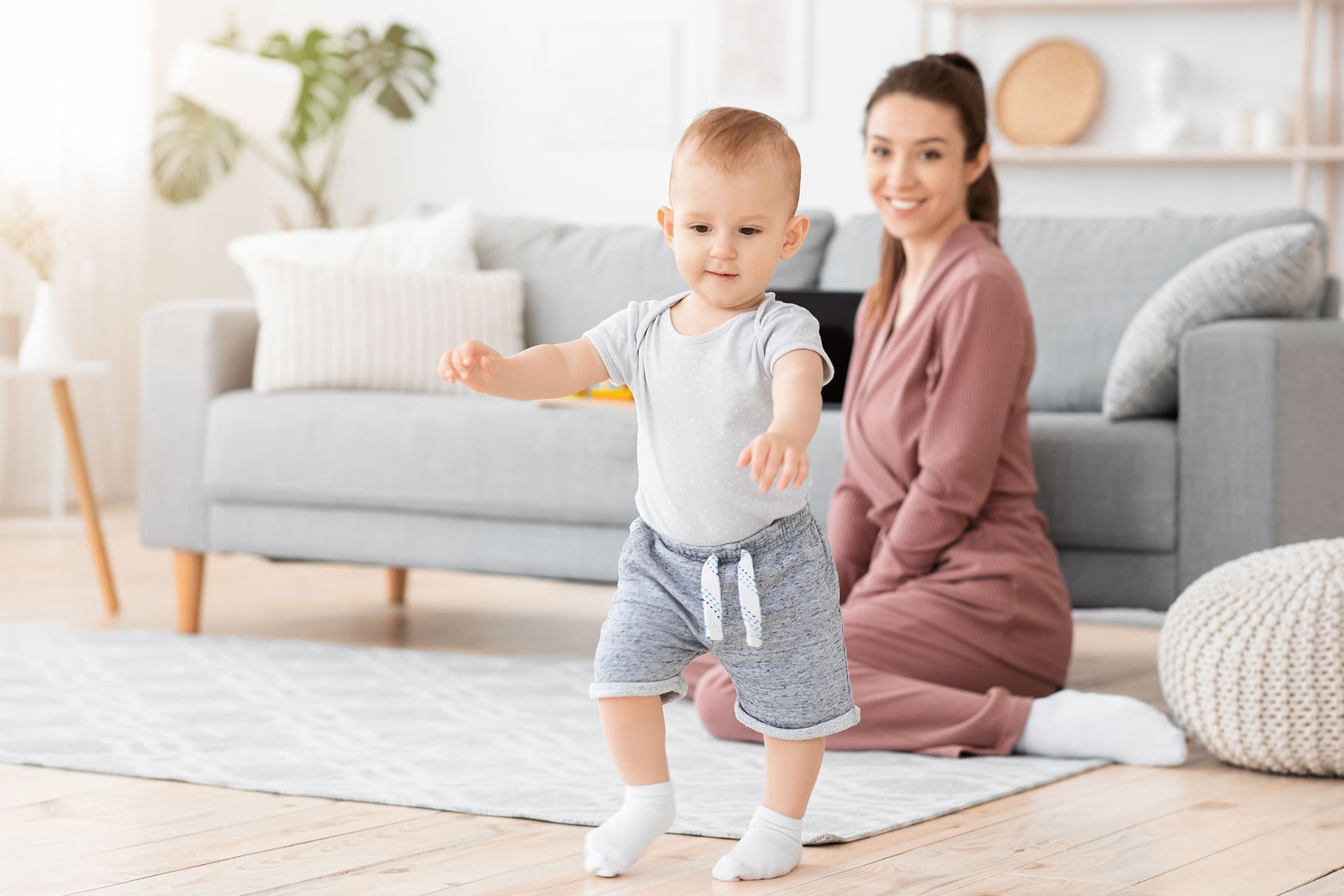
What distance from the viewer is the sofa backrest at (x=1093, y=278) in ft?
10.2

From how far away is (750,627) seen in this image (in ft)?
5.08

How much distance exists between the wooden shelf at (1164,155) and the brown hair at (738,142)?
367 cm

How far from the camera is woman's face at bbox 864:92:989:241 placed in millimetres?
2402

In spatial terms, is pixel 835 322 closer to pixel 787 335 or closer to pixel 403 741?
pixel 403 741

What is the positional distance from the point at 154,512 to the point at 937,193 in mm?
1664

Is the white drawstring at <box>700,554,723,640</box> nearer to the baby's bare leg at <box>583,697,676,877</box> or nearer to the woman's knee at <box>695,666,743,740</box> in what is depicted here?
the baby's bare leg at <box>583,697,676,877</box>

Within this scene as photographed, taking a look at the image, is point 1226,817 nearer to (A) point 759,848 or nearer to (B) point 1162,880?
(B) point 1162,880

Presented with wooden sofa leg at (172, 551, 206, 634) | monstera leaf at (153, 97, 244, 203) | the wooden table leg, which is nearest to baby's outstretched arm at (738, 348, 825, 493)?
wooden sofa leg at (172, 551, 206, 634)

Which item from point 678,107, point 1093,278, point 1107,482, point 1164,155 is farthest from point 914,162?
point 678,107

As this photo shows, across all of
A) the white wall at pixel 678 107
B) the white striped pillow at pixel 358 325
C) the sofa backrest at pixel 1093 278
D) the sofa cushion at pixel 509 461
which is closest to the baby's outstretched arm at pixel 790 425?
the sofa cushion at pixel 509 461

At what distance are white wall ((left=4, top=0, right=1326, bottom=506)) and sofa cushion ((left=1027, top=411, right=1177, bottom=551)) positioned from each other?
2634 millimetres

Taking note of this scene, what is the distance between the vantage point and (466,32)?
5867mm

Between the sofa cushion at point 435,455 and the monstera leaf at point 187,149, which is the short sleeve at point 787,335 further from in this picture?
the monstera leaf at point 187,149

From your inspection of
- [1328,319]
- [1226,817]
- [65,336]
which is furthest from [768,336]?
[65,336]
